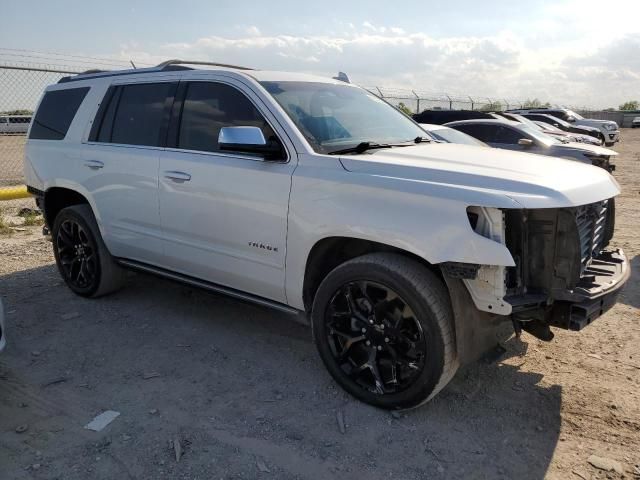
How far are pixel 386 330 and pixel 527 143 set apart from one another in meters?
8.82

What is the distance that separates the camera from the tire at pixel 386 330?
2977mm

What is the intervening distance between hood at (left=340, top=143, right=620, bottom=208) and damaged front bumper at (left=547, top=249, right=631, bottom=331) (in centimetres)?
47

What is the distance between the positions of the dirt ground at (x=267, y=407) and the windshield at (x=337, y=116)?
5.25 ft

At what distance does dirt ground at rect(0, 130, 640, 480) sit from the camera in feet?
9.23

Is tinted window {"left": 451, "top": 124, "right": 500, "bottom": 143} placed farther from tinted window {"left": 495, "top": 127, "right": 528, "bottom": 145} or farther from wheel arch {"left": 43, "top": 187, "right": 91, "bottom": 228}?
wheel arch {"left": 43, "top": 187, "right": 91, "bottom": 228}

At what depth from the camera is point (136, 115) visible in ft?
14.9

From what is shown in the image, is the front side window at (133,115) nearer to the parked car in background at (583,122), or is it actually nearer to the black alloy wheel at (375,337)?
the black alloy wheel at (375,337)

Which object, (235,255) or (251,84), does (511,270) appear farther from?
(251,84)

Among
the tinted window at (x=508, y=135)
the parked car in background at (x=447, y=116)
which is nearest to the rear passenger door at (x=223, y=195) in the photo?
the tinted window at (x=508, y=135)

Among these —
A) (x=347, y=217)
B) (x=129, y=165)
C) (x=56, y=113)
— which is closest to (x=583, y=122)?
(x=56, y=113)

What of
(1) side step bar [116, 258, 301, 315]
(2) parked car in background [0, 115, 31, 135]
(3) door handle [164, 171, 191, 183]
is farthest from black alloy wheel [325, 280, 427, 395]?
(2) parked car in background [0, 115, 31, 135]

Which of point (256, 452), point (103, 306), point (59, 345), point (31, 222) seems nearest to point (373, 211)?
point (256, 452)

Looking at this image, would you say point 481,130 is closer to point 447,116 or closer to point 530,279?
point 447,116

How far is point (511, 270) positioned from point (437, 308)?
0.44 meters
